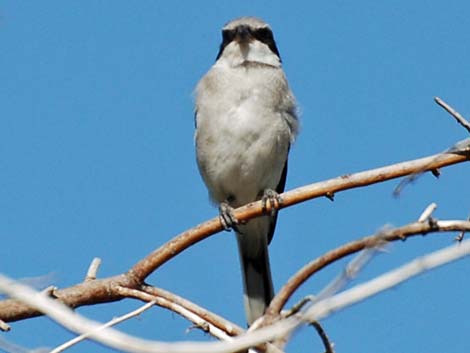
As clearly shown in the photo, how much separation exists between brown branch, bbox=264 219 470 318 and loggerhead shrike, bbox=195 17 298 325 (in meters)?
3.28

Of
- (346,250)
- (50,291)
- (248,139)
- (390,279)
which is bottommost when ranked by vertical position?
(390,279)

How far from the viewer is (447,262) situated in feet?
5.68

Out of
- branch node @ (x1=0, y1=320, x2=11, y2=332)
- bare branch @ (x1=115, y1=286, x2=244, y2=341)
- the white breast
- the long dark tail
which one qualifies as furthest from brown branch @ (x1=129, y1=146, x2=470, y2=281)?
the white breast

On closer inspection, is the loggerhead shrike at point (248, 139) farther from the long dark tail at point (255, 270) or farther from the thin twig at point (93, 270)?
the thin twig at point (93, 270)

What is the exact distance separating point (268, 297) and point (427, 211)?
354 centimetres

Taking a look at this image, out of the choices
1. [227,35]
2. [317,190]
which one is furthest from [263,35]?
[317,190]

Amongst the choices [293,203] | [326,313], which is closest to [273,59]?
[293,203]

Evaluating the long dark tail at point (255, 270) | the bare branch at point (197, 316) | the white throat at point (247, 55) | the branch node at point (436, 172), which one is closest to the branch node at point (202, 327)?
the bare branch at point (197, 316)

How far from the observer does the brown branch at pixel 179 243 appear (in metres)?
3.35

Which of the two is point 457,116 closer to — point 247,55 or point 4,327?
Answer: point 4,327

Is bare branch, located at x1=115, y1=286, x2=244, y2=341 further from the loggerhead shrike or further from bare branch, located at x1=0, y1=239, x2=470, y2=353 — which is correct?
the loggerhead shrike

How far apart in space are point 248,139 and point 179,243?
2688 millimetres

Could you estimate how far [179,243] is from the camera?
3.67m

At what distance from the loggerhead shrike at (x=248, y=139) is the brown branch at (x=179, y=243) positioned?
2250 mm
